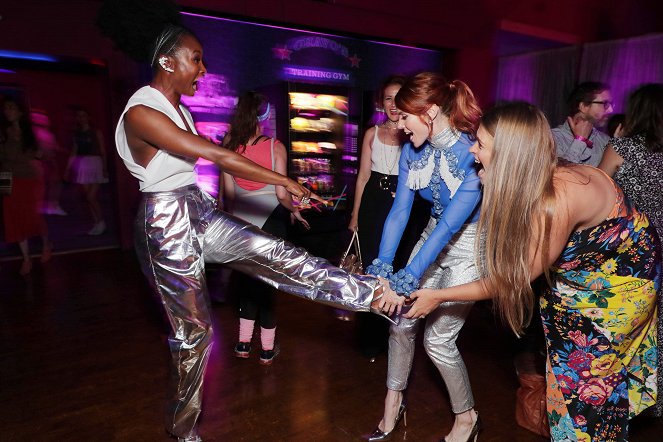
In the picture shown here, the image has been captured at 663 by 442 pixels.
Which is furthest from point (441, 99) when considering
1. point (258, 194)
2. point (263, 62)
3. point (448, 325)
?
point (263, 62)

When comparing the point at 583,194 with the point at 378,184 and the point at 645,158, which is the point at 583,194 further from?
the point at 378,184

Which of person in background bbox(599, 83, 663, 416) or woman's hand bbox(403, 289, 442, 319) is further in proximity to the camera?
person in background bbox(599, 83, 663, 416)

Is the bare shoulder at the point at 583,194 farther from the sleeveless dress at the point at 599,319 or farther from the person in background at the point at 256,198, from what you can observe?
the person in background at the point at 256,198

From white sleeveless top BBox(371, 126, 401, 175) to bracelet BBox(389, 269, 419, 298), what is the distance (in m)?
1.14

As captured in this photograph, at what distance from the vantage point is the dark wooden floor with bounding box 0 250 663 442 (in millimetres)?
2271

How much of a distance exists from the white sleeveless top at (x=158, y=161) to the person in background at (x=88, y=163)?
5024 millimetres

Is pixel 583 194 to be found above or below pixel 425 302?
above

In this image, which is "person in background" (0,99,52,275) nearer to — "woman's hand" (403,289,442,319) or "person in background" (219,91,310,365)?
"person in background" (219,91,310,365)

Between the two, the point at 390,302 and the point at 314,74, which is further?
the point at 314,74

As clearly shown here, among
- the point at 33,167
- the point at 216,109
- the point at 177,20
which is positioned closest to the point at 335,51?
the point at 216,109

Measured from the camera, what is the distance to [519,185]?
141cm

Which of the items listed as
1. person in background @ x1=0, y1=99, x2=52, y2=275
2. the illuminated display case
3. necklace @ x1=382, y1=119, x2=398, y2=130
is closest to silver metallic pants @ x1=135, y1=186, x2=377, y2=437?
necklace @ x1=382, y1=119, x2=398, y2=130

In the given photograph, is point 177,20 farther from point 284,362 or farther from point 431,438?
point 431,438

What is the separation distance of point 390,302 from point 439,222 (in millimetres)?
378
